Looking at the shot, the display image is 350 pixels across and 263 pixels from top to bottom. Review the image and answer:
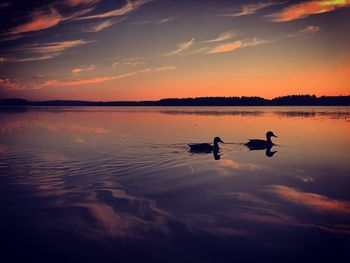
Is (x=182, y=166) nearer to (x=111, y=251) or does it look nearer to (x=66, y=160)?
(x=66, y=160)

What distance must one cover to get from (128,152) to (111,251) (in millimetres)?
11606

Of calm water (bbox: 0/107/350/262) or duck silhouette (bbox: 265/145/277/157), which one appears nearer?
calm water (bbox: 0/107/350/262)

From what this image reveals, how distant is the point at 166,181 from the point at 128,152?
6.70 m

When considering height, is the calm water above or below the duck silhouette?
below

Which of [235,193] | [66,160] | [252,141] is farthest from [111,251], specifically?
[252,141]

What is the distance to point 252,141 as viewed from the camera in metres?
21.1

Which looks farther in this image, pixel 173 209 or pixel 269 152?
pixel 269 152

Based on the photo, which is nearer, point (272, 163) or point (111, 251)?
point (111, 251)

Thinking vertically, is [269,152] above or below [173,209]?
above

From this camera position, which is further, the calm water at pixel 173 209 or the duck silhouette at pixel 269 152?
the duck silhouette at pixel 269 152

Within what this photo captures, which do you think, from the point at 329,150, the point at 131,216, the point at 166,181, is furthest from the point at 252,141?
the point at 131,216

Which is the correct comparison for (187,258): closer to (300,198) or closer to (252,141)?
(300,198)

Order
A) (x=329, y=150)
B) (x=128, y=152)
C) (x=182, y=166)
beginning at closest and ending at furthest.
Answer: (x=182, y=166) < (x=128, y=152) < (x=329, y=150)

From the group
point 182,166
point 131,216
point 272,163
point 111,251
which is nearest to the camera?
point 111,251
